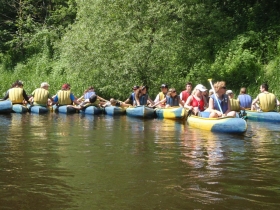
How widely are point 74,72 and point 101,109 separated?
5360mm

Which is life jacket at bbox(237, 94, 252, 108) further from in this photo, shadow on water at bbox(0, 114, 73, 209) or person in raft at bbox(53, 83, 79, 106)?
shadow on water at bbox(0, 114, 73, 209)

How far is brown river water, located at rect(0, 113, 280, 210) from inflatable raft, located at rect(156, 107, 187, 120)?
2.37 meters

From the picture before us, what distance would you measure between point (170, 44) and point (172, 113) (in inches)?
243

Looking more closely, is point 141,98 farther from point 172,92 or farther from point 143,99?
point 172,92

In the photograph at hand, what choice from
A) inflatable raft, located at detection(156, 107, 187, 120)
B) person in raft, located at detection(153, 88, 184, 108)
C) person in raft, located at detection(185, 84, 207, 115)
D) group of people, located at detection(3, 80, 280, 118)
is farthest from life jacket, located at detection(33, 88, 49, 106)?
person in raft, located at detection(185, 84, 207, 115)

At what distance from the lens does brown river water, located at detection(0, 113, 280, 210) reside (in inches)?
226

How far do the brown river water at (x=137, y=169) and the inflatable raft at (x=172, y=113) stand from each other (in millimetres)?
2367

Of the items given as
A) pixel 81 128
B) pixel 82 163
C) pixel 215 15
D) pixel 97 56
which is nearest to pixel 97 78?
pixel 97 56

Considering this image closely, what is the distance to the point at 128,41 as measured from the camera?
2086 cm

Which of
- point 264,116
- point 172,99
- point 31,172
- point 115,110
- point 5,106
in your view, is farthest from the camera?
point 115,110

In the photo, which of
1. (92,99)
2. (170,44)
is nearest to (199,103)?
(92,99)

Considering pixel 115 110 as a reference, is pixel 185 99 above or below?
above

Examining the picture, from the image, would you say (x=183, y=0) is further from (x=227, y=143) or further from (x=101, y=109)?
(x=227, y=143)

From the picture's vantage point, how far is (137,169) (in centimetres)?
741
